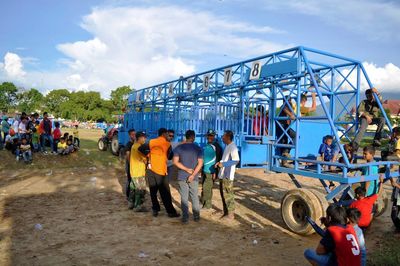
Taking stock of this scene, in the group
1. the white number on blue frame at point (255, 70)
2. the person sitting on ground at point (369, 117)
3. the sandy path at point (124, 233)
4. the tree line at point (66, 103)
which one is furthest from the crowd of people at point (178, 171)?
the tree line at point (66, 103)

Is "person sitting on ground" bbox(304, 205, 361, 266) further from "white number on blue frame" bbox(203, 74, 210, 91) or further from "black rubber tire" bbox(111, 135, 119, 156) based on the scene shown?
"black rubber tire" bbox(111, 135, 119, 156)

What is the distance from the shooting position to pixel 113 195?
8336mm

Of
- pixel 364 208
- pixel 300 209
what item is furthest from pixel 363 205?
pixel 300 209

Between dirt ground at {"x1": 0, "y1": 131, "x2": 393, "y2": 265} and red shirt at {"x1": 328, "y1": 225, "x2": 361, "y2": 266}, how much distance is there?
1409 mm

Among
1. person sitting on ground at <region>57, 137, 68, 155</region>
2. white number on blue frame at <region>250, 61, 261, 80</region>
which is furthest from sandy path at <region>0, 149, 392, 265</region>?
person sitting on ground at <region>57, 137, 68, 155</region>

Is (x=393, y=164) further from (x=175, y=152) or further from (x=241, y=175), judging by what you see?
(x=241, y=175)

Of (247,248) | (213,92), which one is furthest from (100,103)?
(247,248)

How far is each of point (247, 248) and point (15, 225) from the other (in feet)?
13.5

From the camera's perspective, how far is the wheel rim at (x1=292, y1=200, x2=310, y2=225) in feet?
18.3

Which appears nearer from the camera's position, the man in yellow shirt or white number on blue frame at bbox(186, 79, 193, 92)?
the man in yellow shirt

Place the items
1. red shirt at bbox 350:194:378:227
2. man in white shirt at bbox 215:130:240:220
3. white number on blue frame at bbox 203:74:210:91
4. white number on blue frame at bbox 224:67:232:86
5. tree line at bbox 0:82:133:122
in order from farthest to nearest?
tree line at bbox 0:82:133:122, white number on blue frame at bbox 203:74:210:91, white number on blue frame at bbox 224:67:232:86, man in white shirt at bbox 215:130:240:220, red shirt at bbox 350:194:378:227

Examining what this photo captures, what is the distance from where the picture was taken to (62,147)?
45.6 ft

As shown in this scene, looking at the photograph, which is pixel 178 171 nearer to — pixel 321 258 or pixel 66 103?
pixel 321 258

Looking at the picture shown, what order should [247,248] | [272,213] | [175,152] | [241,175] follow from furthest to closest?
[241,175]
[272,213]
[175,152]
[247,248]
